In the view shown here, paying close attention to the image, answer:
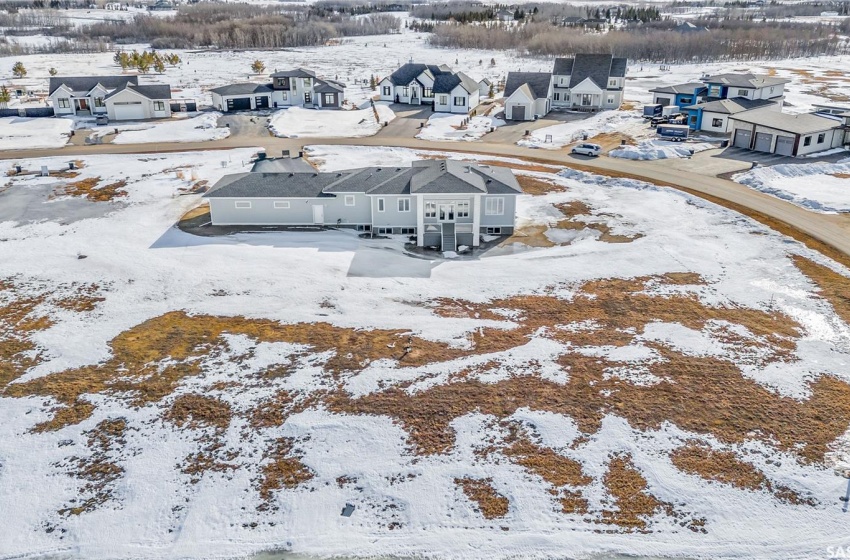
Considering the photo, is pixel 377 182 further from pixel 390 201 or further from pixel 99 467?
pixel 99 467

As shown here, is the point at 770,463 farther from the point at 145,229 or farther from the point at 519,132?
→ the point at 519,132

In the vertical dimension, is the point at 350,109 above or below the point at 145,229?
above

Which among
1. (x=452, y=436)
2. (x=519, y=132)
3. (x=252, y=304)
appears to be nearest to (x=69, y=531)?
(x=452, y=436)

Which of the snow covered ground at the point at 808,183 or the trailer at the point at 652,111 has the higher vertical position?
the trailer at the point at 652,111

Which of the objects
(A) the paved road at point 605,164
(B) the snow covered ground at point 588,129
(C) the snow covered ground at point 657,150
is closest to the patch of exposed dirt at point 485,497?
(A) the paved road at point 605,164

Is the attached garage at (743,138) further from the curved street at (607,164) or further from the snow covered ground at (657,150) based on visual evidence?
the curved street at (607,164)

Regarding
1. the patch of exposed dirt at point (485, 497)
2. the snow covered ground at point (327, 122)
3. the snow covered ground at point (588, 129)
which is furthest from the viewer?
the snow covered ground at point (327, 122)

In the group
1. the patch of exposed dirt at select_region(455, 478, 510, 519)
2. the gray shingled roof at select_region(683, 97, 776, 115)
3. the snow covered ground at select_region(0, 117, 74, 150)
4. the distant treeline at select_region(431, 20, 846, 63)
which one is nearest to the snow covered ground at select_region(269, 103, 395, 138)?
the snow covered ground at select_region(0, 117, 74, 150)
